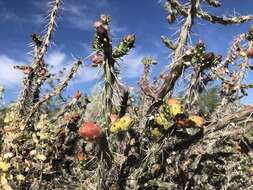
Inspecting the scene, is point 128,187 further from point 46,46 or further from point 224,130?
point 46,46

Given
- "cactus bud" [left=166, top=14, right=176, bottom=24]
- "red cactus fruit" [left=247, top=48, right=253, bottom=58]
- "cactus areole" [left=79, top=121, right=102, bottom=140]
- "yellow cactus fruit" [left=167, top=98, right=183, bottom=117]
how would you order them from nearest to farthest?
1. "cactus areole" [left=79, top=121, right=102, bottom=140]
2. "yellow cactus fruit" [left=167, top=98, right=183, bottom=117]
3. "cactus bud" [left=166, top=14, right=176, bottom=24]
4. "red cactus fruit" [left=247, top=48, right=253, bottom=58]

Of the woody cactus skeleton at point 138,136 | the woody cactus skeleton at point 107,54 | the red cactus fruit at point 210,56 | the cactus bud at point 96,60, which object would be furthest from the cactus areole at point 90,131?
the red cactus fruit at point 210,56

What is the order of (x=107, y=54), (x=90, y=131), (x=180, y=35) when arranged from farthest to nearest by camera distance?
(x=180, y=35)
(x=107, y=54)
(x=90, y=131)

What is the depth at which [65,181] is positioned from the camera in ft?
15.3

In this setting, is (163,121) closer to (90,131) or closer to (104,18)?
(90,131)

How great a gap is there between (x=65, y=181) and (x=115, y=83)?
1566mm

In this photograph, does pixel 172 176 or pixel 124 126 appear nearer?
pixel 124 126

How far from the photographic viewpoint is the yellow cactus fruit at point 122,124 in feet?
11.6

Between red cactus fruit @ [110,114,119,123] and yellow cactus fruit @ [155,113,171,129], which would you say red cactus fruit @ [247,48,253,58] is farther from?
red cactus fruit @ [110,114,119,123]

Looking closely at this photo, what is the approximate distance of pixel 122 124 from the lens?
354 centimetres

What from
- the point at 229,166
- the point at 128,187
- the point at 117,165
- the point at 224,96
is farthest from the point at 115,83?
the point at 224,96

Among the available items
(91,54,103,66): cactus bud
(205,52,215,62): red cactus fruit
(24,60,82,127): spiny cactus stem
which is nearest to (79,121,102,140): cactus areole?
(91,54,103,66): cactus bud

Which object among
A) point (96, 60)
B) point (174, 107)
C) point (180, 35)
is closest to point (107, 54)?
point (96, 60)

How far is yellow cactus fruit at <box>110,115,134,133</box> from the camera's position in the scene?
3.53 meters
